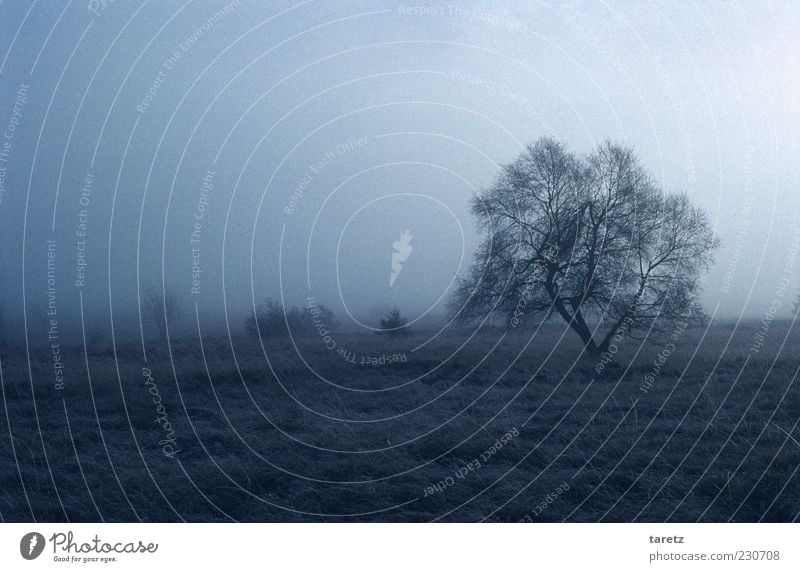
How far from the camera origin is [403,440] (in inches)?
373

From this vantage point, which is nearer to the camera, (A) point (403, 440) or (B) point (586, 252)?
(A) point (403, 440)

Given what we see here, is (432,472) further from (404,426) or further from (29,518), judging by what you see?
(29,518)

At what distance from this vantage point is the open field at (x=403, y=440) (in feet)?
25.0

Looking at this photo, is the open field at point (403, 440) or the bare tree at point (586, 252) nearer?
the open field at point (403, 440)

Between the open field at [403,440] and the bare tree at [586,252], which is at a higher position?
the bare tree at [586,252]

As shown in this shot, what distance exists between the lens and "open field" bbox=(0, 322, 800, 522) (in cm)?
763

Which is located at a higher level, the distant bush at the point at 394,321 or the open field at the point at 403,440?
the distant bush at the point at 394,321

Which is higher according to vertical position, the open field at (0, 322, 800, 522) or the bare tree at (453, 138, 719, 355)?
the bare tree at (453, 138, 719, 355)

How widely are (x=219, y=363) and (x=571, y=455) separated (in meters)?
8.40

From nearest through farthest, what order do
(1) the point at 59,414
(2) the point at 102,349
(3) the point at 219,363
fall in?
1. (1) the point at 59,414
2. (3) the point at 219,363
3. (2) the point at 102,349

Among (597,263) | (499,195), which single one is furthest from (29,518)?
(597,263)

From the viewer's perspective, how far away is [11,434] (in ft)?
32.9
